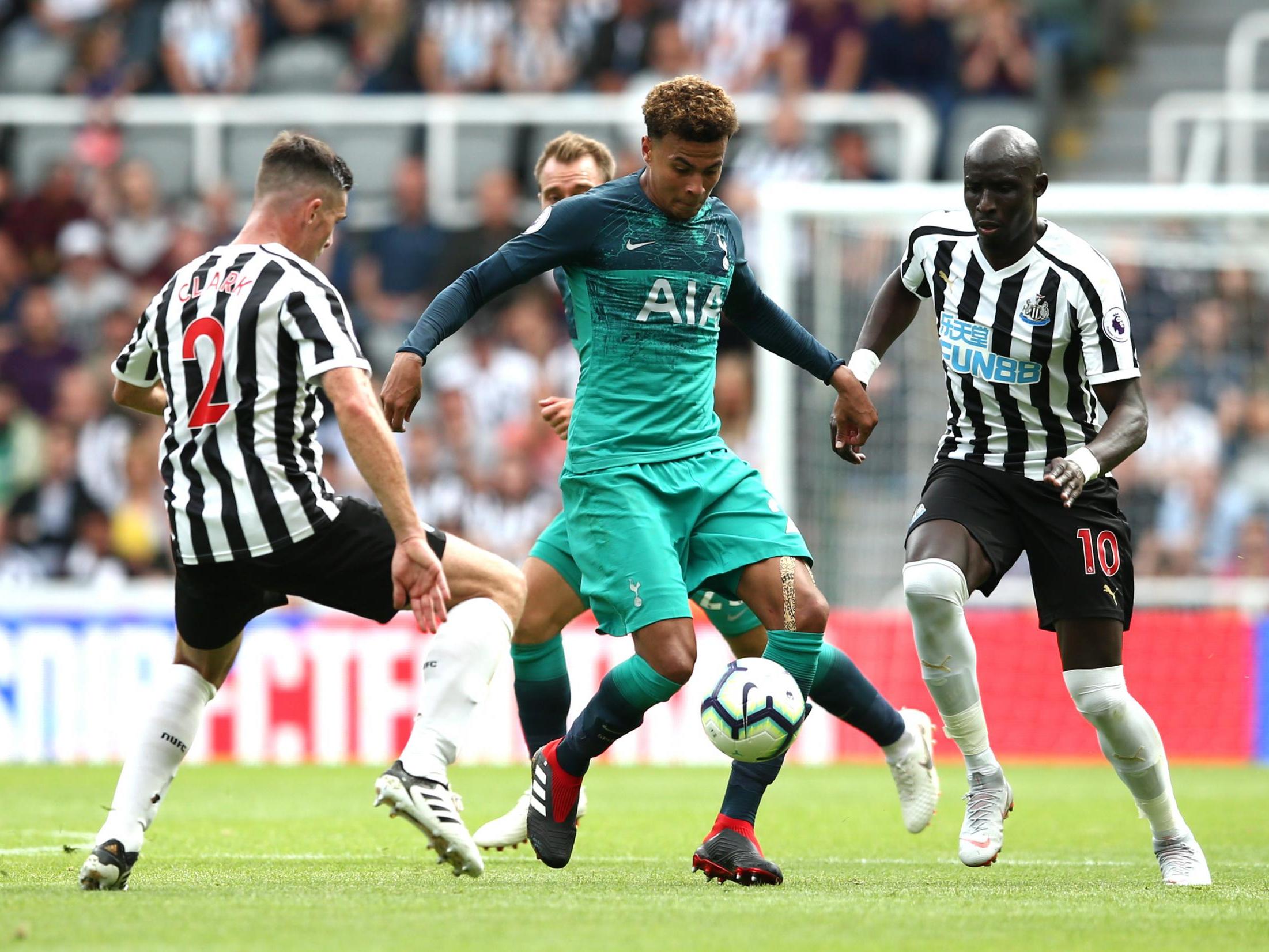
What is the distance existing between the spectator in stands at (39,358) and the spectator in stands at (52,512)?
1008mm

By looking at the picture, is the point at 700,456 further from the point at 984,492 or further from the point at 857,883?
the point at 857,883

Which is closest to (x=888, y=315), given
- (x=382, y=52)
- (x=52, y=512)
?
(x=52, y=512)

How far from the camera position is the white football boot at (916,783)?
716 cm

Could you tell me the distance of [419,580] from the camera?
533 cm

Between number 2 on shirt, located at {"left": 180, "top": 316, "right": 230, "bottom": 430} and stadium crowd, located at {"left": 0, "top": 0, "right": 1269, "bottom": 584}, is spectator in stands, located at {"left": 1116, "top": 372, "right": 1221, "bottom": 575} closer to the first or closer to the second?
stadium crowd, located at {"left": 0, "top": 0, "right": 1269, "bottom": 584}

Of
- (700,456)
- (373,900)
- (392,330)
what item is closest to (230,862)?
(373,900)

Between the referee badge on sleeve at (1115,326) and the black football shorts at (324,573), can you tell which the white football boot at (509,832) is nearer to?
the black football shorts at (324,573)

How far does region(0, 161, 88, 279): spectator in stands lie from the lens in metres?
16.0

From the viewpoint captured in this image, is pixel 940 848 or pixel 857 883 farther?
pixel 940 848

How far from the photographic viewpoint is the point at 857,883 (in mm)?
5992

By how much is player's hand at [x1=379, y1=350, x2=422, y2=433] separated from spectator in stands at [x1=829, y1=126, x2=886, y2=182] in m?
9.70

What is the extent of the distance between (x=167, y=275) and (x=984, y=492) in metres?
10.3

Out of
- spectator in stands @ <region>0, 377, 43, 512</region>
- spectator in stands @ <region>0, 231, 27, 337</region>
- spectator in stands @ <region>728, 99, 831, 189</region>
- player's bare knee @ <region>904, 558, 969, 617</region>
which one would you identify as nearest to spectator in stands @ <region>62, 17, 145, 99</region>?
spectator in stands @ <region>0, 231, 27, 337</region>

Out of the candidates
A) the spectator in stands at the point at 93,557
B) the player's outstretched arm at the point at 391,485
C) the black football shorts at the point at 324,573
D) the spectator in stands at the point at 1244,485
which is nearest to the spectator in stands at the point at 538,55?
the spectator in stands at the point at 93,557
